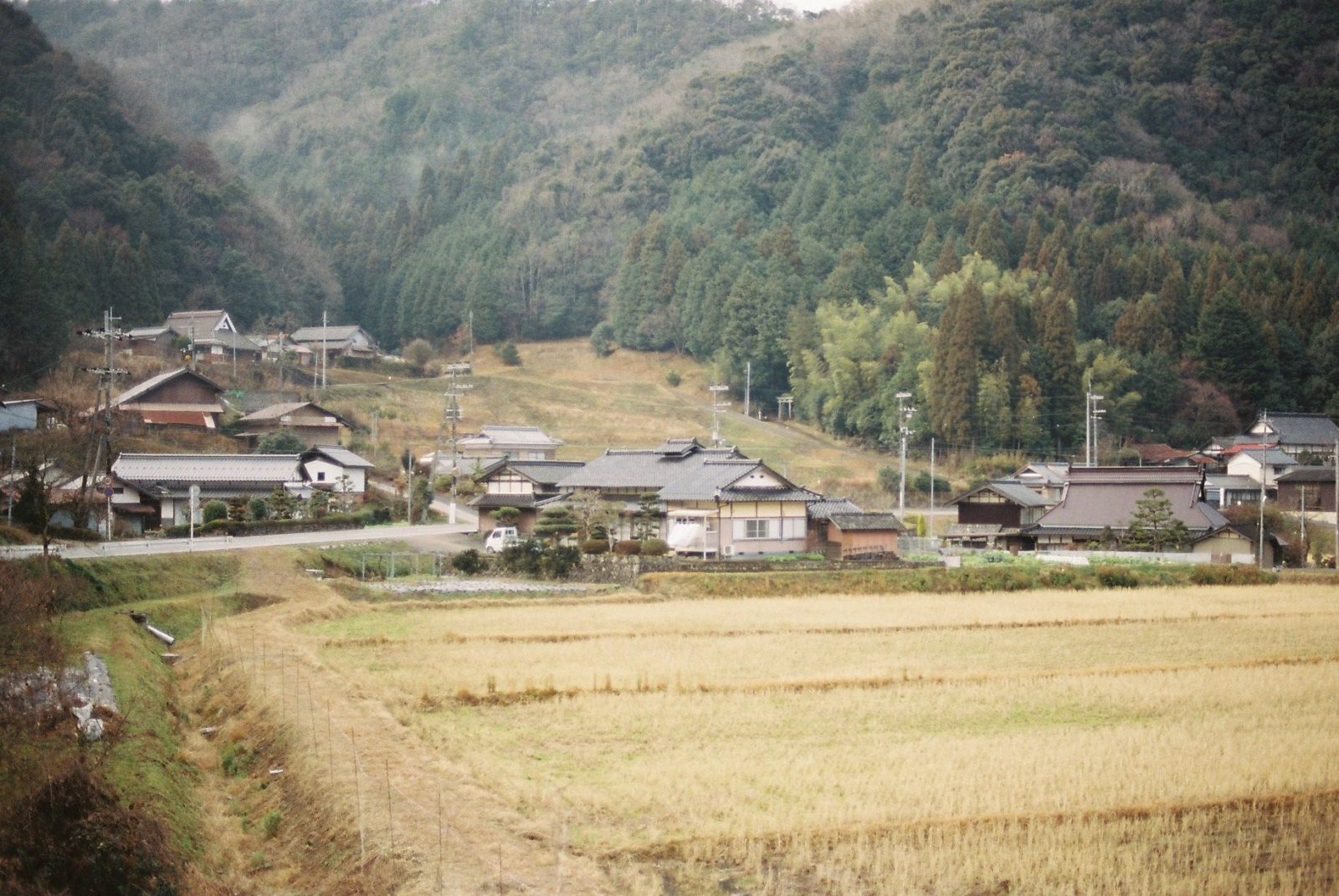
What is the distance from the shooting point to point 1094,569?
32.1 meters

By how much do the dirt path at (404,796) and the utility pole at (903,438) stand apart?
98.9ft

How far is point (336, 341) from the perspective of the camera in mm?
70125

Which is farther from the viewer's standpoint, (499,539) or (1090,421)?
(1090,421)

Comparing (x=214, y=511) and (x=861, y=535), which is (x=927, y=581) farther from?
(x=214, y=511)

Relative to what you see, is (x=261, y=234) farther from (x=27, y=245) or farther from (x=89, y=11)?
(x=89, y=11)

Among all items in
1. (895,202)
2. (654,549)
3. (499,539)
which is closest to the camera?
(654,549)

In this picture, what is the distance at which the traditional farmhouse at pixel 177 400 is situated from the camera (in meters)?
47.5

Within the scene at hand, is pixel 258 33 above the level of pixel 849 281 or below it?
above

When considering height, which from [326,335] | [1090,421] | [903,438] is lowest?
[903,438]

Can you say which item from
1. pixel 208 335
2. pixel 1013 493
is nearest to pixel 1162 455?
pixel 1013 493

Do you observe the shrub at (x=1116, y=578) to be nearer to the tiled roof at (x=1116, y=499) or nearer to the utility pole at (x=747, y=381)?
the tiled roof at (x=1116, y=499)

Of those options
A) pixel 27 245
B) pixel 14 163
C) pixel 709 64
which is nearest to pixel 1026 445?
pixel 27 245

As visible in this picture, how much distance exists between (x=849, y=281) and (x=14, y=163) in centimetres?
4421

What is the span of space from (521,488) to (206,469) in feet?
34.2
